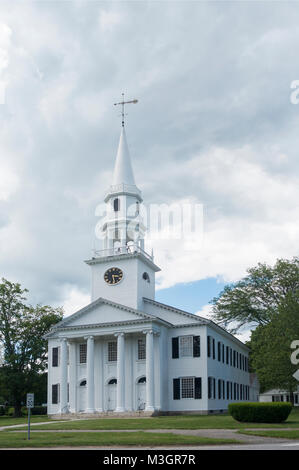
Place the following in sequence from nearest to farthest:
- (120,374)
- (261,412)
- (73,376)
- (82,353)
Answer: (261,412)
(120,374)
(73,376)
(82,353)

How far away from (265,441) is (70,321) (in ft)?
106

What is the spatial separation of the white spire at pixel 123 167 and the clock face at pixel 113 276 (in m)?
8.72

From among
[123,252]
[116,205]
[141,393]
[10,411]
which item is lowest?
[10,411]

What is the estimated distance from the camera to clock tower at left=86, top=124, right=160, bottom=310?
5094 cm

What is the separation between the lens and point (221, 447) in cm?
1800

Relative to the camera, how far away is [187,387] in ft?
159

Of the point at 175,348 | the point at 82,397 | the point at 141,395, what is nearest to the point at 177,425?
the point at 141,395

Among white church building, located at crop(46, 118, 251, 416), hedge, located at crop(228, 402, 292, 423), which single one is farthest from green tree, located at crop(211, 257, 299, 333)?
hedge, located at crop(228, 402, 292, 423)

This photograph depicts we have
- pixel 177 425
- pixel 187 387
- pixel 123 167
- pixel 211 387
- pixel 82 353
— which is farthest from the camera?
pixel 123 167

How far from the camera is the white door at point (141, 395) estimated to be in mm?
47344

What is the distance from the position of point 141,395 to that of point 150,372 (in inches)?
130

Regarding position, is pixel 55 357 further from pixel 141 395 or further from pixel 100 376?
pixel 141 395
